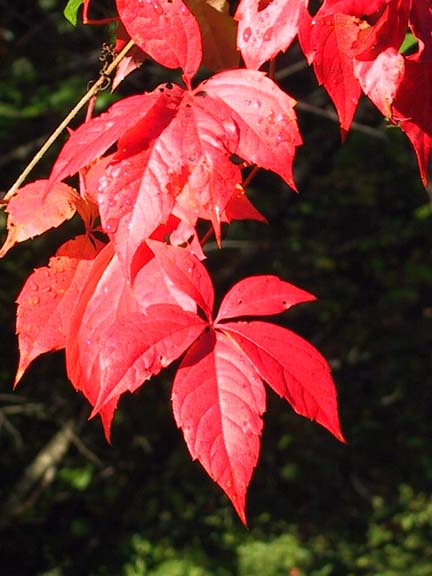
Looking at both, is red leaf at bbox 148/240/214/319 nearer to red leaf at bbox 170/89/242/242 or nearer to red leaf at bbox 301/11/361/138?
red leaf at bbox 170/89/242/242

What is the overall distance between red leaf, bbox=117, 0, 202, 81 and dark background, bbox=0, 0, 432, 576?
1985 mm

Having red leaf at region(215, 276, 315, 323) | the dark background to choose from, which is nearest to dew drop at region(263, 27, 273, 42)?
red leaf at region(215, 276, 315, 323)

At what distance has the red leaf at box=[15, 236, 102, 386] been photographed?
0.89 m

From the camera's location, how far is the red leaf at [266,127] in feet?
2.59

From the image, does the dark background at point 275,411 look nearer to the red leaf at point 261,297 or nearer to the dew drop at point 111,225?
the red leaf at point 261,297

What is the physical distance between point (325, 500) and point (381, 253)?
1527 millimetres

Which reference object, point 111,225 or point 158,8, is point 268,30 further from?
point 111,225

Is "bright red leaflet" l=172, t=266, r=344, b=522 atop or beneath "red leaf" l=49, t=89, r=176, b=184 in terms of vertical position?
beneath

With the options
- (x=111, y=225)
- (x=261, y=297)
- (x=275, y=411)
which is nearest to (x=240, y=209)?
(x=261, y=297)

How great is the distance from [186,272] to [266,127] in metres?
0.15

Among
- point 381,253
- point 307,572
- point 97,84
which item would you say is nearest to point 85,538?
point 307,572

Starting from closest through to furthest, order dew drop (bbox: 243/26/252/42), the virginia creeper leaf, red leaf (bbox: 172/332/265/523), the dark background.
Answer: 1. red leaf (bbox: 172/332/265/523)
2. dew drop (bbox: 243/26/252/42)
3. the virginia creeper leaf
4. the dark background

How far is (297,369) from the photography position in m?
0.80

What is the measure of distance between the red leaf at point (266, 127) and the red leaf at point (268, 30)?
0.06 metres
